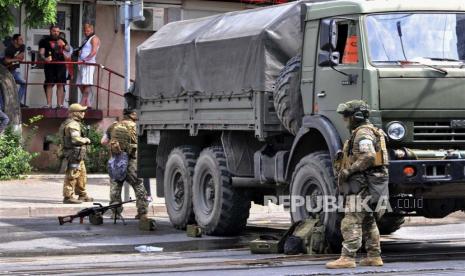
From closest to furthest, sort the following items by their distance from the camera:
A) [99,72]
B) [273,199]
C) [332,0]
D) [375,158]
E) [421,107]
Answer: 1. [375,158]
2. [421,107]
3. [332,0]
4. [273,199]
5. [99,72]

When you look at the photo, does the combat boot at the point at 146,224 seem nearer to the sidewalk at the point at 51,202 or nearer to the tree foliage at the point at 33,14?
the sidewalk at the point at 51,202

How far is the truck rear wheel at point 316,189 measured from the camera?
1191 centimetres

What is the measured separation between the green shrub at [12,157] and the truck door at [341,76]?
10.5 metres

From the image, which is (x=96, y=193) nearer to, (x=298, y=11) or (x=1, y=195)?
(x=1, y=195)

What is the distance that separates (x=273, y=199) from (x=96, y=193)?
688cm

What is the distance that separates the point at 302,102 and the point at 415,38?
5.37ft

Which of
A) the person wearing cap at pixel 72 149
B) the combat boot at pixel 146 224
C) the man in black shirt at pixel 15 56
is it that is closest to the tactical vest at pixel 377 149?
the combat boot at pixel 146 224

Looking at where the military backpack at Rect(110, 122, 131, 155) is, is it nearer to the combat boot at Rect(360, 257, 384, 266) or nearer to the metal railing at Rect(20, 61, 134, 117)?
the combat boot at Rect(360, 257, 384, 266)

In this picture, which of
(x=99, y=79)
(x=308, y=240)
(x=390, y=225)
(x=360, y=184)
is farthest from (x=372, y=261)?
(x=99, y=79)

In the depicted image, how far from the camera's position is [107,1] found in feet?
83.6

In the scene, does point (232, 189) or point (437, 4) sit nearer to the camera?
point (437, 4)

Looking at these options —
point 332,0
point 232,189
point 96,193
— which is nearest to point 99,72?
point 96,193

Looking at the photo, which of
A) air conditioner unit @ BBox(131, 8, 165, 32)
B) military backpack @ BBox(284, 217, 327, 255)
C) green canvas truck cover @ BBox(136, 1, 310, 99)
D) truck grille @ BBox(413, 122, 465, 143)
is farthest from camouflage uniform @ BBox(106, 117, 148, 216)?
air conditioner unit @ BBox(131, 8, 165, 32)

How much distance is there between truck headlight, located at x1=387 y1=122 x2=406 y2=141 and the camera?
1163 cm
